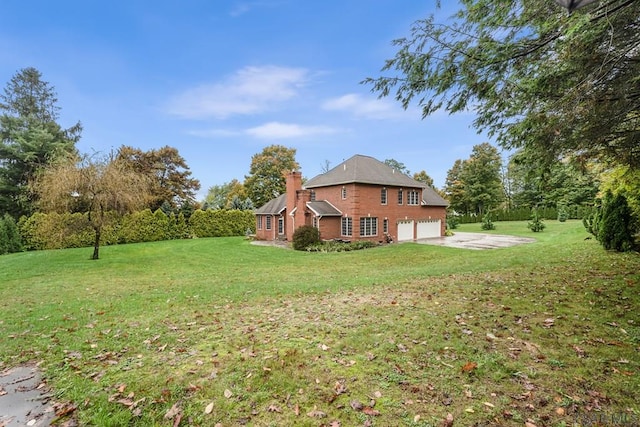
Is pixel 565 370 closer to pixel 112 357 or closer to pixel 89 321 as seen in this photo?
pixel 112 357

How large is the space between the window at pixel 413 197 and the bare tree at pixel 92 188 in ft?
60.0

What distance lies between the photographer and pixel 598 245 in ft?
37.7

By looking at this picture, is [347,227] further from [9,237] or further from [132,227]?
[9,237]

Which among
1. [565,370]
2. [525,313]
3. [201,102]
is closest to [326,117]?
[201,102]

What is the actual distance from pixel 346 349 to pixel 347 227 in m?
17.6

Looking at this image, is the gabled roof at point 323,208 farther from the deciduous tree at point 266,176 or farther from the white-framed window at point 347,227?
the deciduous tree at point 266,176

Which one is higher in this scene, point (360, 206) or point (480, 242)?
point (360, 206)

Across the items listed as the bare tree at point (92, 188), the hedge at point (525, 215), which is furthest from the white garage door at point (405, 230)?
the hedge at point (525, 215)

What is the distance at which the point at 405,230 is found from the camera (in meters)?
23.5

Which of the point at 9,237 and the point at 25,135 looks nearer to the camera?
the point at 9,237

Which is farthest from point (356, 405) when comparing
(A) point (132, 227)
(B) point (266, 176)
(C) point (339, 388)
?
(B) point (266, 176)

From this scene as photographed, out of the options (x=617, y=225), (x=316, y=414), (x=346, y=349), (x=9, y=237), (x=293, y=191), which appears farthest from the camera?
(x=293, y=191)

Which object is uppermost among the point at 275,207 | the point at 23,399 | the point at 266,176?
the point at 266,176

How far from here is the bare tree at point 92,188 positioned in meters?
13.1
